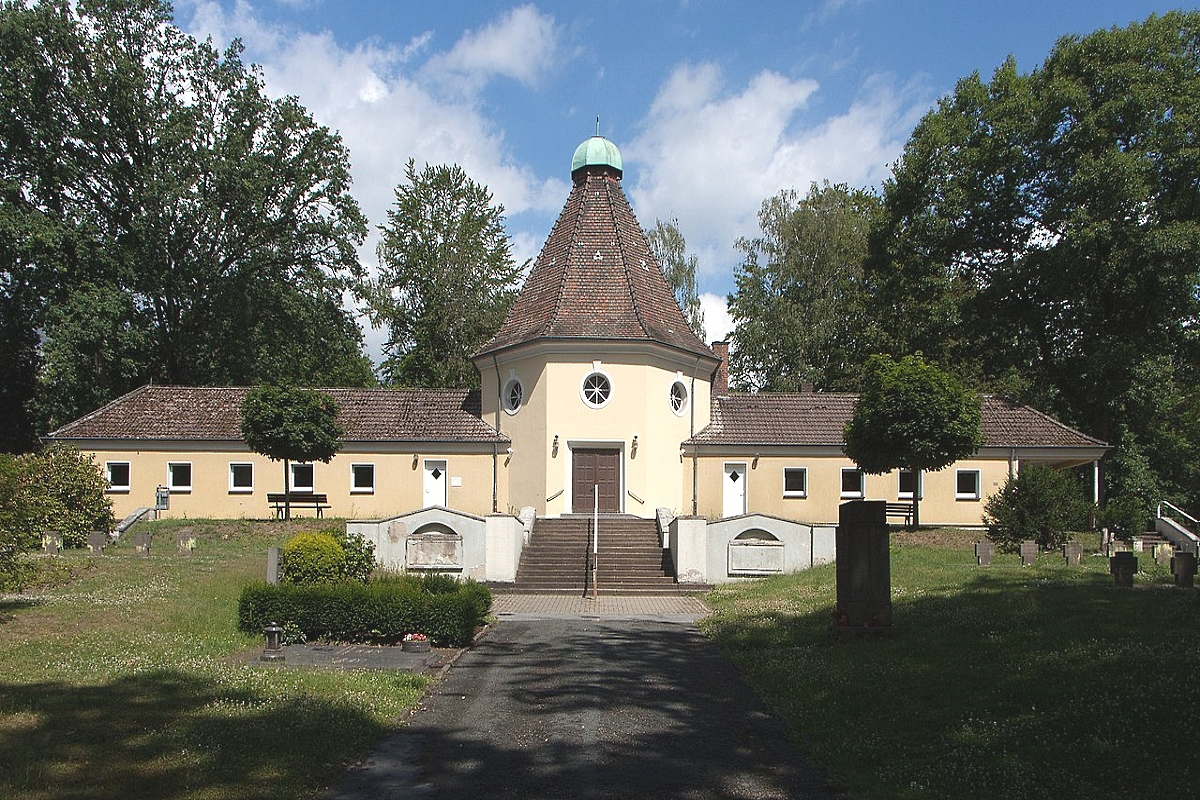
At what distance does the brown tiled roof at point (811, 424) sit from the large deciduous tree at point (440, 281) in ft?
56.0

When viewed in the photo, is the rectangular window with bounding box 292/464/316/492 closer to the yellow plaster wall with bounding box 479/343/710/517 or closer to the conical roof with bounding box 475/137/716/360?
the conical roof with bounding box 475/137/716/360

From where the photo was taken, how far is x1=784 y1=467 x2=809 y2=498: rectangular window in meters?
31.4

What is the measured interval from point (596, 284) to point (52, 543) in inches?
633

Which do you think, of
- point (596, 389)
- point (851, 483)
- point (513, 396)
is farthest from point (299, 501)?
point (851, 483)

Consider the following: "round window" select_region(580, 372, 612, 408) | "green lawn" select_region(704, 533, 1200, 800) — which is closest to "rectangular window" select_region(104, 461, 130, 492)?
"round window" select_region(580, 372, 612, 408)

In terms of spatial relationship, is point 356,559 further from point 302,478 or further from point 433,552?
point 302,478

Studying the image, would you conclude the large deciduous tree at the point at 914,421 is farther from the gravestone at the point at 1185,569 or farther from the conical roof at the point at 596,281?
the gravestone at the point at 1185,569

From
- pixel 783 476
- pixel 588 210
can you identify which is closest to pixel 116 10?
pixel 588 210

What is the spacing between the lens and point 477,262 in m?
46.6

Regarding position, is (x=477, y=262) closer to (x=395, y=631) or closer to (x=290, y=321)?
(x=290, y=321)

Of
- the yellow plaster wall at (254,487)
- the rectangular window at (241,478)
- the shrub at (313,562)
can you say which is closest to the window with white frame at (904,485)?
the yellow plaster wall at (254,487)

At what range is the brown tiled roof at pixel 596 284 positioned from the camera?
92.7 feet

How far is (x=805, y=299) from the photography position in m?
45.5

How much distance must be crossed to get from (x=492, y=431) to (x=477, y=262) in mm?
18033
